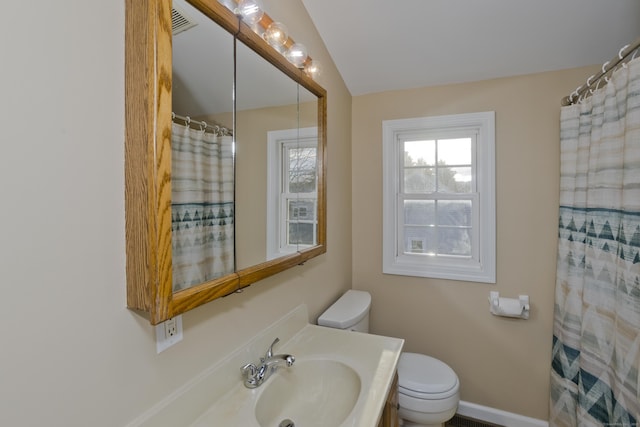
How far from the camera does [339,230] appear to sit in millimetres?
2109

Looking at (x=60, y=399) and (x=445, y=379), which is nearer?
(x=60, y=399)

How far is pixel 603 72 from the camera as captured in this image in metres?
1.44

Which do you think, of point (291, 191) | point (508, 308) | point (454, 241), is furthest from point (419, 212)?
point (291, 191)

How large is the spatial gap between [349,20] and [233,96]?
3.49 ft

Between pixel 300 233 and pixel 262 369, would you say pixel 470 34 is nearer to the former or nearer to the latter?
pixel 300 233

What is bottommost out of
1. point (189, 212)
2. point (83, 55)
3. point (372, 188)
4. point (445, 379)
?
point (445, 379)

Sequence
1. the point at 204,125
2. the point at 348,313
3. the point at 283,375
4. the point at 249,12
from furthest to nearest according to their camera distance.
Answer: the point at 348,313
the point at 283,375
the point at 249,12
the point at 204,125

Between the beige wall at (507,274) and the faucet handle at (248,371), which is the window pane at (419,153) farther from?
the faucet handle at (248,371)

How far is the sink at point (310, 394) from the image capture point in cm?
109

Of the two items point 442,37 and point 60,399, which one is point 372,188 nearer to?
point 442,37

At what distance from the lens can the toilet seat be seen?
64.8 inches

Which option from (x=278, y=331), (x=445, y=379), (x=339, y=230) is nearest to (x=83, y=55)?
(x=278, y=331)

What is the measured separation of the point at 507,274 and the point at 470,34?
147 centimetres

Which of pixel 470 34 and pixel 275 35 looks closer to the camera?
pixel 275 35
